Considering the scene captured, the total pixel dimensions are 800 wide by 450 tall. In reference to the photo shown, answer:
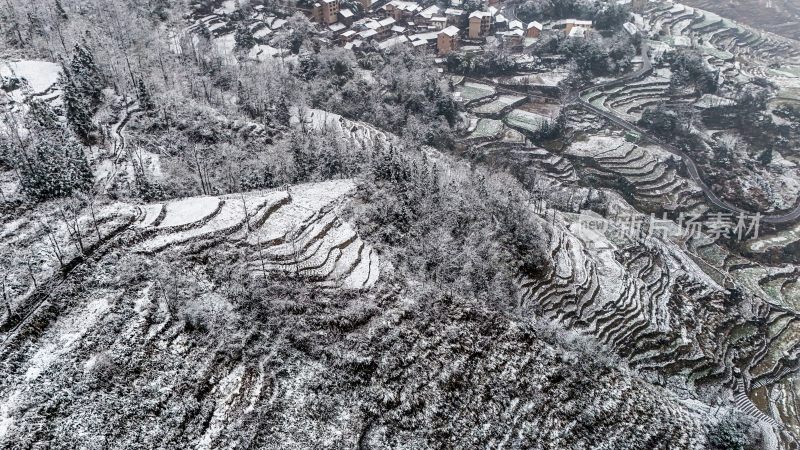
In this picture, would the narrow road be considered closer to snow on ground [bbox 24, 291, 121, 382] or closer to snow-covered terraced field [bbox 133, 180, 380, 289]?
snow-covered terraced field [bbox 133, 180, 380, 289]

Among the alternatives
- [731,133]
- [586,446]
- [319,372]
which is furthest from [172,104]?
[731,133]

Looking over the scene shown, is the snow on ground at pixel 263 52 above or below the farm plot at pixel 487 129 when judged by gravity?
above

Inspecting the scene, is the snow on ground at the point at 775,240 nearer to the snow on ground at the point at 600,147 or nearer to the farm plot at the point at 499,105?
the snow on ground at the point at 600,147

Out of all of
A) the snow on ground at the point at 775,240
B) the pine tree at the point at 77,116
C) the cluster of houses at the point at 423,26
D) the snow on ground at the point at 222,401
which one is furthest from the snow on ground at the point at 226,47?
the snow on ground at the point at 775,240

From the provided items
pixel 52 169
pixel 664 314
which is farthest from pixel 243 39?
pixel 664 314

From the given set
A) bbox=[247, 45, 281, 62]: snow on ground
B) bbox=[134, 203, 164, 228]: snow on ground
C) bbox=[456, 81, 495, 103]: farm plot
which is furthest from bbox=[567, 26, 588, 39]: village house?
bbox=[134, 203, 164, 228]: snow on ground

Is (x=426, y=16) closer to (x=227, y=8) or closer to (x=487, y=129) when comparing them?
(x=487, y=129)
